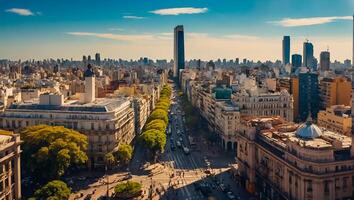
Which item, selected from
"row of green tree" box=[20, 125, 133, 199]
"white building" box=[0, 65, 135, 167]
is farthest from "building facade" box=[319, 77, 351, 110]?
"row of green tree" box=[20, 125, 133, 199]

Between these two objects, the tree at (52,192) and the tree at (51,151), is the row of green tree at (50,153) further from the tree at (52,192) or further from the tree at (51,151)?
the tree at (52,192)

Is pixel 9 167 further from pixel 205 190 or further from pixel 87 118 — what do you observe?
pixel 205 190

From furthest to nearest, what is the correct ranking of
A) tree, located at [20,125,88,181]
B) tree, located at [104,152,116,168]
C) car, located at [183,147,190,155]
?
car, located at [183,147,190,155], tree, located at [104,152,116,168], tree, located at [20,125,88,181]

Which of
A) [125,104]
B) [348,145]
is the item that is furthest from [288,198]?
[125,104]

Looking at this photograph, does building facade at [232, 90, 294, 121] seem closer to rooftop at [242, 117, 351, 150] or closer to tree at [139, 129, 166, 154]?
tree at [139, 129, 166, 154]

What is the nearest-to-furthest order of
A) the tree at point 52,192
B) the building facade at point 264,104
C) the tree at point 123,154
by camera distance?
the tree at point 52,192 < the tree at point 123,154 < the building facade at point 264,104

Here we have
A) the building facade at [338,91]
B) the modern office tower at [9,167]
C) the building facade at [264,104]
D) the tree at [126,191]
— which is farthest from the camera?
the building facade at [338,91]

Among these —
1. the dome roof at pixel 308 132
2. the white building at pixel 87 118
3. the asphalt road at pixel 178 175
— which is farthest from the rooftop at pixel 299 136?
the white building at pixel 87 118
